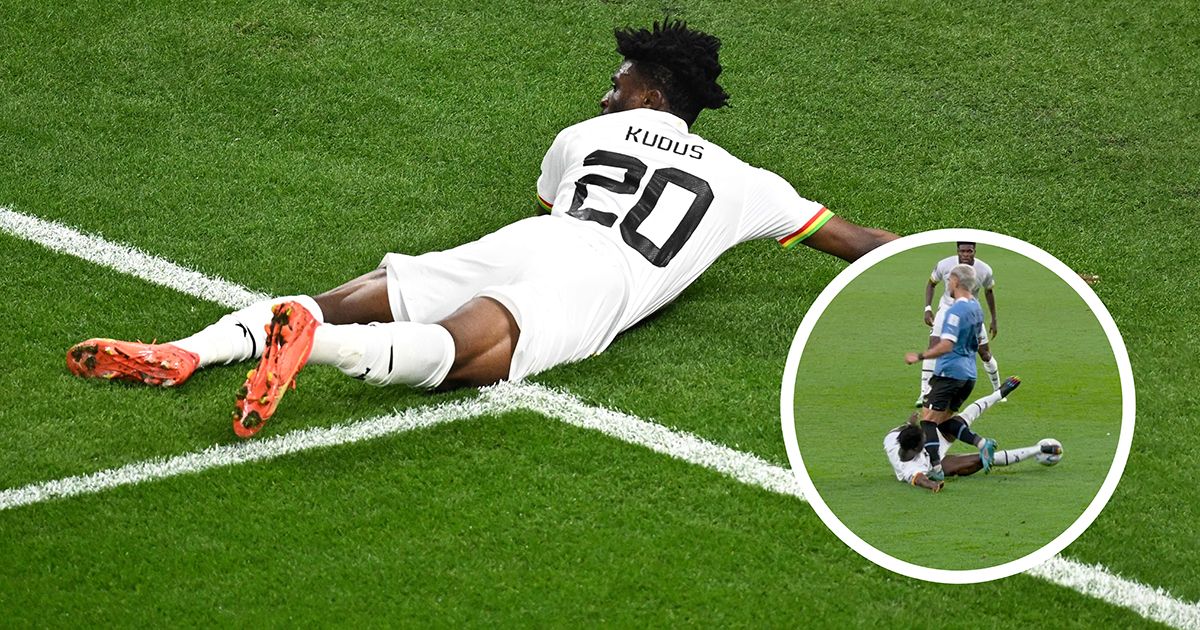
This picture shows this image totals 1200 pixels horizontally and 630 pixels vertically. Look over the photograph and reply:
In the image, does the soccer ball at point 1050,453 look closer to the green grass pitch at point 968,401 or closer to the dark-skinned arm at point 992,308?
the green grass pitch at point 968,401

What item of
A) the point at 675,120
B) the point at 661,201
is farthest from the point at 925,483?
the point at 675,120

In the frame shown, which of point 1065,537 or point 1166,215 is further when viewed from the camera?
point 1166,215

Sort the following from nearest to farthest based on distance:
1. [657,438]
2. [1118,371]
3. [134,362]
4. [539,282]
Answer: [1118,371] < [657,438] < [134,362] < [539,282]

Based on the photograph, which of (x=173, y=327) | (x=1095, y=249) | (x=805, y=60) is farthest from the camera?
(x=805, y=60)

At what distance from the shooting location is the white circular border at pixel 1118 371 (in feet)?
10.9

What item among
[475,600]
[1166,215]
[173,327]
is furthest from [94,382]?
[1166,215]

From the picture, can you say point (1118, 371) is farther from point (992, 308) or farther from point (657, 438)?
point (657, 438)

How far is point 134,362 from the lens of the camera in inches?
210

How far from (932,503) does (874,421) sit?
255 millimetres

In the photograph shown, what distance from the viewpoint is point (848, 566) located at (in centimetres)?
432

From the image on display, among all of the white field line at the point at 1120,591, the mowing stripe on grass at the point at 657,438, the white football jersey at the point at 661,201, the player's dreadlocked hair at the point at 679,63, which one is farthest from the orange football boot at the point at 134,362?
the white field line at the point at 1120,591

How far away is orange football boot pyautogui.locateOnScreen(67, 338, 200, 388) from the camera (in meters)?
5.31

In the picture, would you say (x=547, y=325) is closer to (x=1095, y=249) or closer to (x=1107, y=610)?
(x=1107, y=610)

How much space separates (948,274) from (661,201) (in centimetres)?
278
